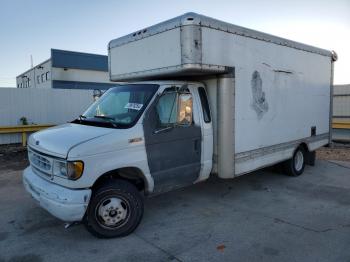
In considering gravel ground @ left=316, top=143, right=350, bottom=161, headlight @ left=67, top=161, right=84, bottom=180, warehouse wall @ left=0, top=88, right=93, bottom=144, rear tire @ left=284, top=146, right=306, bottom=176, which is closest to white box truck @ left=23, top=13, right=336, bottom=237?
headlight @ left=67, top=161, right=84, bottom=180

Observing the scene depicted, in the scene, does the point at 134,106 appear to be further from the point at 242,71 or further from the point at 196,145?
the point at 242,71

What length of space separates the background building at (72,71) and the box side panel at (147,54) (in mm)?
19037

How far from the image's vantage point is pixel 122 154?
4.27 meters

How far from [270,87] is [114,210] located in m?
4.02

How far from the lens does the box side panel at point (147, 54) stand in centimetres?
489

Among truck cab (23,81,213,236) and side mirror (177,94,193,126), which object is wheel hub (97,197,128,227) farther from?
side mirror (177,94,193,126)

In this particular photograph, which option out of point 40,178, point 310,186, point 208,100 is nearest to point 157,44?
point 208,100

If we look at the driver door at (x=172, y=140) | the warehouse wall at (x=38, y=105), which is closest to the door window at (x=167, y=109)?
the driver door at (x=172, y=140)

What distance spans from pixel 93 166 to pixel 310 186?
510cm

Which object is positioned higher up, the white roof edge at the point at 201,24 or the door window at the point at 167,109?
the white roof edge at the point at 201,24

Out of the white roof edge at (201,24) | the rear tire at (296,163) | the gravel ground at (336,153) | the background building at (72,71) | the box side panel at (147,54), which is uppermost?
the background building at (72,71)

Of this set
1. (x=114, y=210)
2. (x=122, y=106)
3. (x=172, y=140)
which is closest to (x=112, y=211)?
(x=114, y=210)

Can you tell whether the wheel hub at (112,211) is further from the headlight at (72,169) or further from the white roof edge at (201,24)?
the white roof edge at (201,24)

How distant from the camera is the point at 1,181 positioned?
7562 mm
